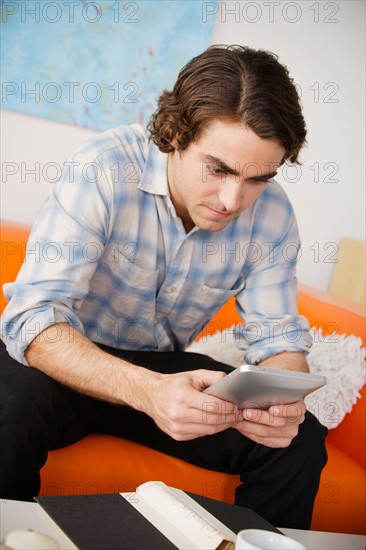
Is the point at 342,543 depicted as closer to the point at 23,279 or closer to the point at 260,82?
the point at 23,279

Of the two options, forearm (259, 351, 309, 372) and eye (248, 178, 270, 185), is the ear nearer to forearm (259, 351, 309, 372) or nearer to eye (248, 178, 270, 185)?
eye (248, 178, 270, 185)

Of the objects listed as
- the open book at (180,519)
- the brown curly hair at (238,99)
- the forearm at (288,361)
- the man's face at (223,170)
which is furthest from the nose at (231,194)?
the open book at (180,519)

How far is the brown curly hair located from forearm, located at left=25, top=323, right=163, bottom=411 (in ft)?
1.57

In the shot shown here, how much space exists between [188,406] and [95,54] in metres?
2.00

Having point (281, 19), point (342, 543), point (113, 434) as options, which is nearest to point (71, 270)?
point (113, 434)

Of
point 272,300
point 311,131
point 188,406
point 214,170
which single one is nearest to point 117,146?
point 214,170

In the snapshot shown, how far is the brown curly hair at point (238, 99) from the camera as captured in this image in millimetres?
1333

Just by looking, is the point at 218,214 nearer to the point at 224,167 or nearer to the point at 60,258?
the point at 224,167

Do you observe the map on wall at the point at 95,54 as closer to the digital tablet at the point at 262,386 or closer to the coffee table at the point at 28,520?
the digital tablet at the point at 262,386

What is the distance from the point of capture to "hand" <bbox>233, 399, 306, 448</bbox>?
119 centimetres

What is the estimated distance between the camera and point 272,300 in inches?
62.9

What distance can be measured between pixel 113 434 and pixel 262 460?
34 centimetres

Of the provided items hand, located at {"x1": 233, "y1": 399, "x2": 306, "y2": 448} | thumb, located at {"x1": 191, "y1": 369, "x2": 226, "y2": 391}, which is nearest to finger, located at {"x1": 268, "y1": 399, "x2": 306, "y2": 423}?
hand, located at {"x1": 233, "y1": 399, "x2": 306, "y2": 448}

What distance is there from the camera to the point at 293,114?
1387 millimetres
